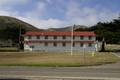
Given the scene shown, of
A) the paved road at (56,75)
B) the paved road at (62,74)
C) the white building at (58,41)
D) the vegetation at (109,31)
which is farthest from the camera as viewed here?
the vegetation at (109,31)

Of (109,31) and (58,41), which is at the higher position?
(109,31)

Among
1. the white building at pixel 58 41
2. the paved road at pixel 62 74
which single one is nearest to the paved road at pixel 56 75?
the paved road at pixel 62 74

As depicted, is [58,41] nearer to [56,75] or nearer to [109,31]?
[109,31]

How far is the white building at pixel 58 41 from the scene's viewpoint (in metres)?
120

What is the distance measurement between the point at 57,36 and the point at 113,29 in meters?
25.6

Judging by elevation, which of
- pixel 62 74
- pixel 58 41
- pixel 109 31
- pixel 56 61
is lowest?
pixel 56 61

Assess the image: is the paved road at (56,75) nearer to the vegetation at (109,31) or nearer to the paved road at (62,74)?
the paved road at (62,74)

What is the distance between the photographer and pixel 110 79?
2183 centimetres

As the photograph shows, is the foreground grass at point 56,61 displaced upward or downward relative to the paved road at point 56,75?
downward

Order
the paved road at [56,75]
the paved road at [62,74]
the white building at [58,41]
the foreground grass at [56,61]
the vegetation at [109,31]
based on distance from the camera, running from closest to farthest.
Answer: the paved road at [56,75]
the paved road at [62,74]
the foreground grass at [56,61]
the white building at [58,41]
the vegetation at [109,31]

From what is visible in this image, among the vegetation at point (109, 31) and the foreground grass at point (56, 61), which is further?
the vegetation at point (109, 31)

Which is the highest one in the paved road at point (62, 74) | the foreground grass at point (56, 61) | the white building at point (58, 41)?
the white building at point (58, 41)

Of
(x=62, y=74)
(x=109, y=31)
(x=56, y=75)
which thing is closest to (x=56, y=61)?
(x=62, y=74)

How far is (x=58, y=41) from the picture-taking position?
12194cm
